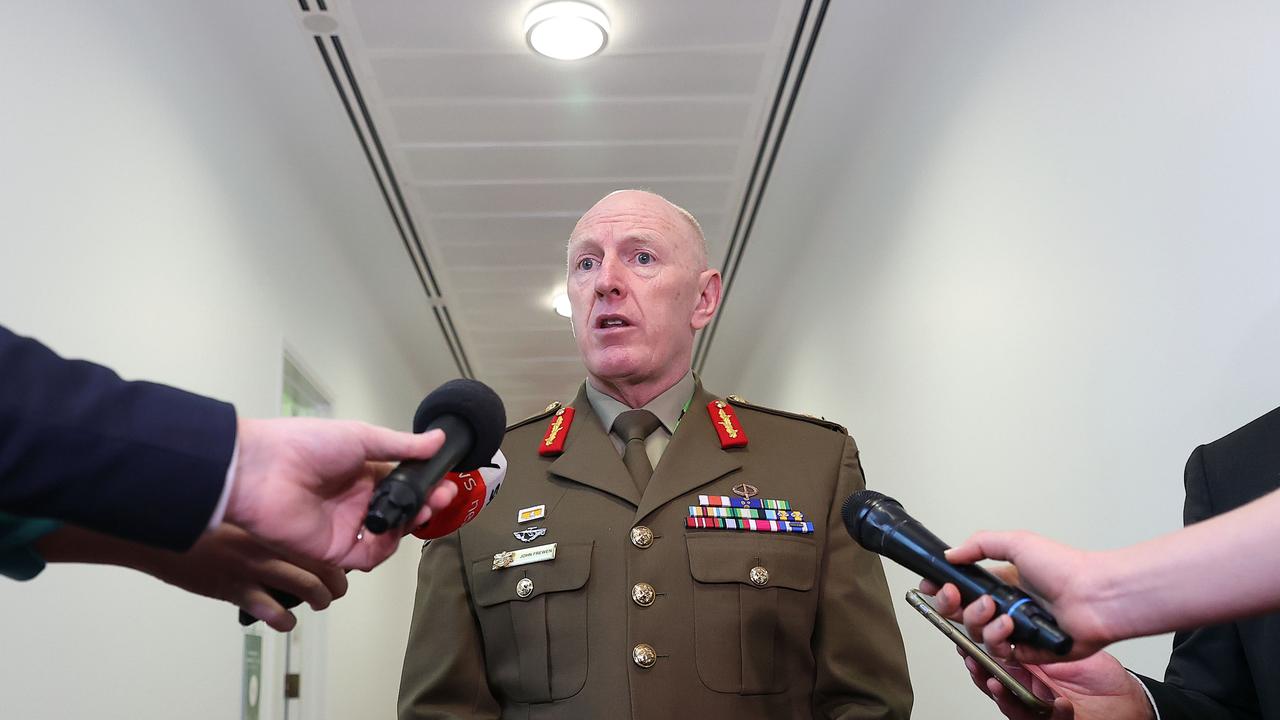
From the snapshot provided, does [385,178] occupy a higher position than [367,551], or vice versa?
[385,178]

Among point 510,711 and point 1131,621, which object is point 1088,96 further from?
point 510,711

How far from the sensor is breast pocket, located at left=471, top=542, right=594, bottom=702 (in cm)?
184

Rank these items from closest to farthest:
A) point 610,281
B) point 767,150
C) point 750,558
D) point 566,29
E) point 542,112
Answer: point 750,558 → point 610,281 → point 566,29 → point 542,112 → point 767,150

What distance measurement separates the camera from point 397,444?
1135 mm

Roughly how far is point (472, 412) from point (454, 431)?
4 centimetres

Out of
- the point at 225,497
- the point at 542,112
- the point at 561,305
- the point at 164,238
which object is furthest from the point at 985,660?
the point at 561,305

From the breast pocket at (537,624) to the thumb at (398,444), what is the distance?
799mm

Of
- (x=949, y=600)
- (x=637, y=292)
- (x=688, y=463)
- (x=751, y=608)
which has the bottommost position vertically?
(x=949, y=600)

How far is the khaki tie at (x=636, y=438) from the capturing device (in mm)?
2053

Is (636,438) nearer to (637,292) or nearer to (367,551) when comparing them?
(637,292)

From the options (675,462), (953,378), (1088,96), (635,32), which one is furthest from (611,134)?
(675,462)

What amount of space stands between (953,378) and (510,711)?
1874 millimetres

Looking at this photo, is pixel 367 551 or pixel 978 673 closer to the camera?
pixel 367 551

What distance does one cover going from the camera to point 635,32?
3.58 m
